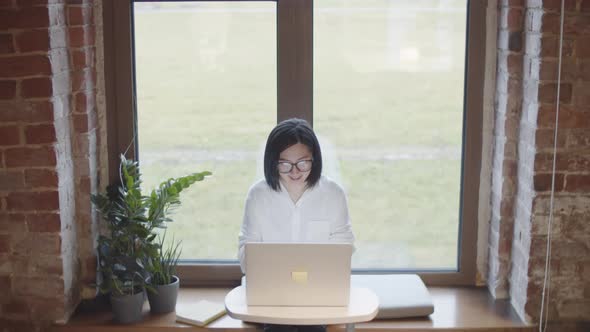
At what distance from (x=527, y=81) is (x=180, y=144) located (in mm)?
1608

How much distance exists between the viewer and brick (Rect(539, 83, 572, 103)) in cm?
316

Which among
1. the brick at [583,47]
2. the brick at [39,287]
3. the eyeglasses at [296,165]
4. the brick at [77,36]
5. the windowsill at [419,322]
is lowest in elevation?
the windowsill at [419,322]

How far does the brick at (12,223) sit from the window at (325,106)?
58 cm

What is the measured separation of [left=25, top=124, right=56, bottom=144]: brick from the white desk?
108 cm

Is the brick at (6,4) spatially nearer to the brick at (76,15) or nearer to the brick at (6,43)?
Answer: the brick at (6,43)

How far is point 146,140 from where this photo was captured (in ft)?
12.4

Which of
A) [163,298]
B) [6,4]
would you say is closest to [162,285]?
[163,298]

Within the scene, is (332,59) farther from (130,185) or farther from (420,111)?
(130,185)

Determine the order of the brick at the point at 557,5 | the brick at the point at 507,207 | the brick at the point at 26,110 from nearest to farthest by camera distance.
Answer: the brick at the point at 557,5 → the brick at the point at 26,110 → the brick at the point at 507,207

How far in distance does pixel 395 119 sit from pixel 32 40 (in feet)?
5.38

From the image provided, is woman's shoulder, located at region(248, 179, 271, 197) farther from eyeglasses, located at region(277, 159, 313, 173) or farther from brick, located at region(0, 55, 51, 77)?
brick, located at region(0, 55, 51, 77)

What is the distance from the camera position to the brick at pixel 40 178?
3.27 m

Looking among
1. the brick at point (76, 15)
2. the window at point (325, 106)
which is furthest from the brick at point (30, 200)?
the brick at point (76, 15)

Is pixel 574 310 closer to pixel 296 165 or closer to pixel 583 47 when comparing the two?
pixel 583 47
